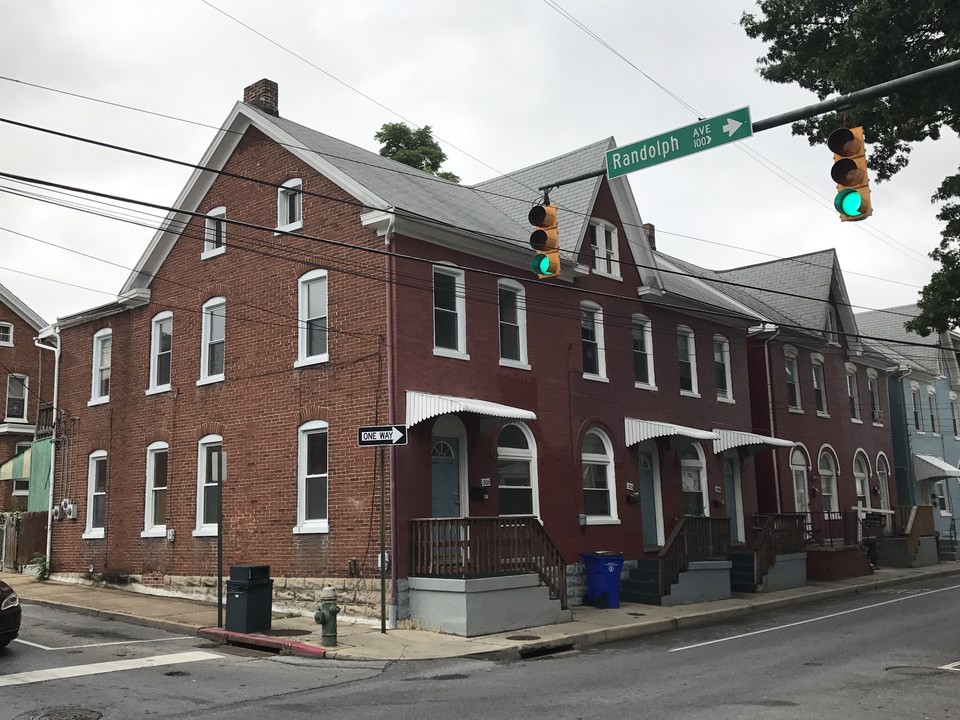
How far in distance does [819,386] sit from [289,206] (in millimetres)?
19980

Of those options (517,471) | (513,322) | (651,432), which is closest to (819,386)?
(651,432)

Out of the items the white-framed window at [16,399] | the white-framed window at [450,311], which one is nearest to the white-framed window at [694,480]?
the white-framed window at [450,311]

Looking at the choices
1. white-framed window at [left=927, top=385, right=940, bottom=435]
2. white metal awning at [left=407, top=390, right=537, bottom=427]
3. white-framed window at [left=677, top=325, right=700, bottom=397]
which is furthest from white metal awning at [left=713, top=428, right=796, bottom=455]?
white-framed window at [left=927, top=385, right=940, bottom=435]

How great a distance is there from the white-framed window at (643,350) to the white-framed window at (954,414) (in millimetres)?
23155

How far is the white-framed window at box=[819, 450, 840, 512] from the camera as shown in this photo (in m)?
31.2

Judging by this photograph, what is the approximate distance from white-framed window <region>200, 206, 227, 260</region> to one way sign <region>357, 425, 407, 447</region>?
8018 millimetres

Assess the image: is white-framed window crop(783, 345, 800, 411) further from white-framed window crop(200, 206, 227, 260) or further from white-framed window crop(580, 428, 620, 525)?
white-framed window crop(200, 206, 227, 260)

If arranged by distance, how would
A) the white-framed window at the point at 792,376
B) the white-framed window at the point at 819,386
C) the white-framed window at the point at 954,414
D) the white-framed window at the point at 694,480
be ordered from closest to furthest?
the white-framed window at the point at 694,480 < the white-framed window at the point at 792,376 < the white-framed window at the point at 819,386 < the white-framed window at the point at 954,414

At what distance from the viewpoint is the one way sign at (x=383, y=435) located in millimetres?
14711

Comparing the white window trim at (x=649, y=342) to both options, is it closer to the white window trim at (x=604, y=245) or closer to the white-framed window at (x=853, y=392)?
the white window trim at (x=604, y=245)

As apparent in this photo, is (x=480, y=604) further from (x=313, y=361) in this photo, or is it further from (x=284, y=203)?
(x=284, y=203)

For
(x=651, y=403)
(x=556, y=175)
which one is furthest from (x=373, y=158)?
(x=651, y=403)

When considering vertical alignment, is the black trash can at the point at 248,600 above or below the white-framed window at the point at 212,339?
below

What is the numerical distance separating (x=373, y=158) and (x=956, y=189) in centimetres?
1260
